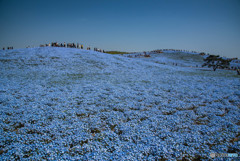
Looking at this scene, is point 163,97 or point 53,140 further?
point 163,97

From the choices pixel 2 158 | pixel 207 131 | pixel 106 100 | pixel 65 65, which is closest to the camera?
pixel 2 158

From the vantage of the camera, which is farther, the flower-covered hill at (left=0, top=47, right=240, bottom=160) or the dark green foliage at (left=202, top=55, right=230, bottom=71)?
the dark green foliage at (left=202, top=55, right=230, bottom=71)

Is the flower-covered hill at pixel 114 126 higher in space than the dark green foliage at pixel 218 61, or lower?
lower

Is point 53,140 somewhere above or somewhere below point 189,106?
below

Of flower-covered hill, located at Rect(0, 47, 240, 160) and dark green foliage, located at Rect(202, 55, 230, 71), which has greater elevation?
dark green foliage, located at Rect(202, 55, 230, 71)

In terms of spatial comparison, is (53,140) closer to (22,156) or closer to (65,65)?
(22,156)

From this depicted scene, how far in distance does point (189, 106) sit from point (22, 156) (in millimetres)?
10265

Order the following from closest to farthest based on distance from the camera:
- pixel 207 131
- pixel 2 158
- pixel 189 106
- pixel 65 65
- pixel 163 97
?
pixel 2 158 → pixel 207 131 → pixel 189 106 → pixel 163 97 → pixel 65 65

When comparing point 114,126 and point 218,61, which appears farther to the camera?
point 218,61

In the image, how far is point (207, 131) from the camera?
20.4 ft

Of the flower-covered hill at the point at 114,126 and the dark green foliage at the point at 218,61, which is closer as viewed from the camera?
the flower-covered hill at the point at 114,126

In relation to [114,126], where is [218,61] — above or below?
above

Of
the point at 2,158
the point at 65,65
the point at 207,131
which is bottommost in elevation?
the point at 2,158

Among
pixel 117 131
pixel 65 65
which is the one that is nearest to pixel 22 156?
pixel 117 131
